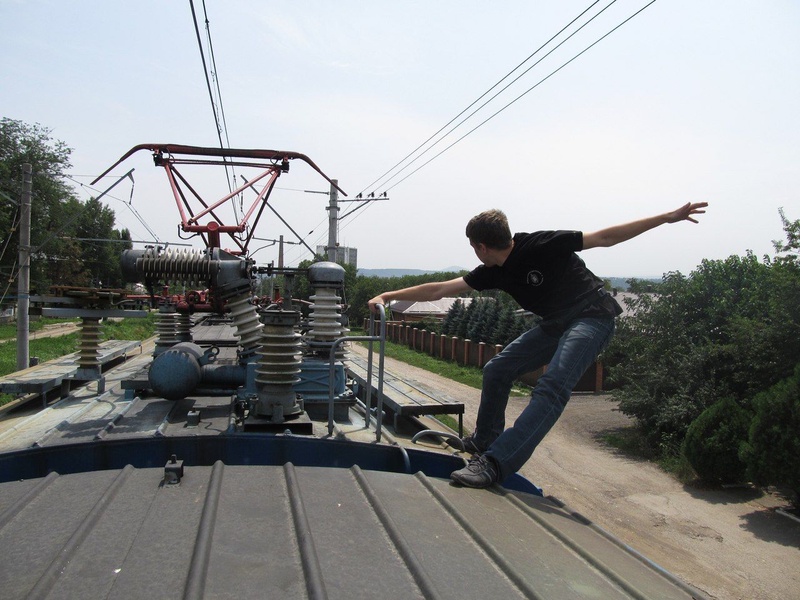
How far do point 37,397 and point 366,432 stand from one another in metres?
5.44

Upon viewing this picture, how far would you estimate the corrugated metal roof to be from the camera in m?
1.79

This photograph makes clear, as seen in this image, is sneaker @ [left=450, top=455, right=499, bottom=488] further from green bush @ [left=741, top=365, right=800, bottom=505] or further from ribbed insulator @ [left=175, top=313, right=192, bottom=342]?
green bush @ [left=741, top=365, right=800, bottom=505]

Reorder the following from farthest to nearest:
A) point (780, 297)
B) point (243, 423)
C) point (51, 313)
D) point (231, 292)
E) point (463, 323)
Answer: point (463, 323) < point (780, 297) < point (51, 313) < point (231, 292) < point (243, 423)

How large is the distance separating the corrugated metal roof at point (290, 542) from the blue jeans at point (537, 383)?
392mm

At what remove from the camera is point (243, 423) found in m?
5.38

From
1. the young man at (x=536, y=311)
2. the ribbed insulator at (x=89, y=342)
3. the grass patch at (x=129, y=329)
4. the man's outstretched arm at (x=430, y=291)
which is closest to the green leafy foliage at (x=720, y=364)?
the young man at (x=536, y=311)

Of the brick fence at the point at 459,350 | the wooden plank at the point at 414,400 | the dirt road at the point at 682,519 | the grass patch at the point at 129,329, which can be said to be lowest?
the dirt road at the point at 682,519

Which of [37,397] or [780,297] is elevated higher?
[780,297]

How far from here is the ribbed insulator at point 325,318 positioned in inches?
279

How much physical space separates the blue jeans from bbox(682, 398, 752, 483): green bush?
33.1 feet

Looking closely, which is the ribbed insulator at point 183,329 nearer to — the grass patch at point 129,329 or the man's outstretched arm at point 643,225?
the man's outstretched arm at point 643,225

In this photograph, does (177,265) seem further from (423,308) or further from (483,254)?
(423,308)

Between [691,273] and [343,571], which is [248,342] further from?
[691,273]

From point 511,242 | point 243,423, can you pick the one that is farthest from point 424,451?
point 243,423
